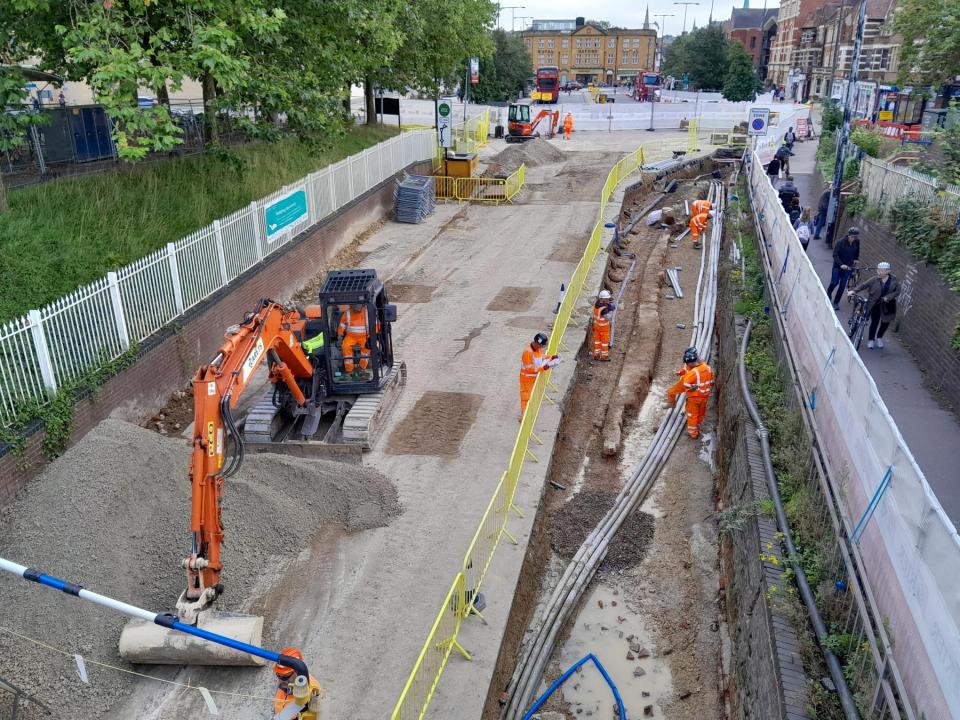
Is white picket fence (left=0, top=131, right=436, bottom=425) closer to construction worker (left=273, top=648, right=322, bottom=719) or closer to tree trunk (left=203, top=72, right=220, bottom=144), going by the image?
tree trunk (left=203, top=72, right=220, bottom=144)

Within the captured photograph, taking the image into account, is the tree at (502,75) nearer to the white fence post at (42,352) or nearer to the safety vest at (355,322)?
the safety vest at (355,322)

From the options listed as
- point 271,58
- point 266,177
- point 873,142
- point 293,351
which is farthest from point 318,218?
point 873,142

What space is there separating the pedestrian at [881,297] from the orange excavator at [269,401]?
26.2ft

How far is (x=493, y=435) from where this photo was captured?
12.0 m

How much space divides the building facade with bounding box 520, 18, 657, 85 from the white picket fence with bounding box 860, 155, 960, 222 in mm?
118019

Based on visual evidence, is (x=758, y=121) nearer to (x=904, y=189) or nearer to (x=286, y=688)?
(x=904, y=189)

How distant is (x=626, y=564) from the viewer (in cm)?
1008

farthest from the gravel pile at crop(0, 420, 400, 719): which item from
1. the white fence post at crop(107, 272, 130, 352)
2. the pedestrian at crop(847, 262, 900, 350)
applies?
the pedestrian at crop(847, 262, 900, 350)

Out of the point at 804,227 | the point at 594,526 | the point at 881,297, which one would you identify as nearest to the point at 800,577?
the point at 594,526

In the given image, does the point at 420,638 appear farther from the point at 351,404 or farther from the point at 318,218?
the point at 318,218

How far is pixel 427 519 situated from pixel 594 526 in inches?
94.2

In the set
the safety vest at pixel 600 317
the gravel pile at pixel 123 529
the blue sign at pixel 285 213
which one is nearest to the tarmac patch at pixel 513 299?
the safety vest at pixel 600 317

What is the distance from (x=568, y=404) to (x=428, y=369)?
280 centimetres

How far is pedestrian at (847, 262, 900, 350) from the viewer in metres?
12.6
